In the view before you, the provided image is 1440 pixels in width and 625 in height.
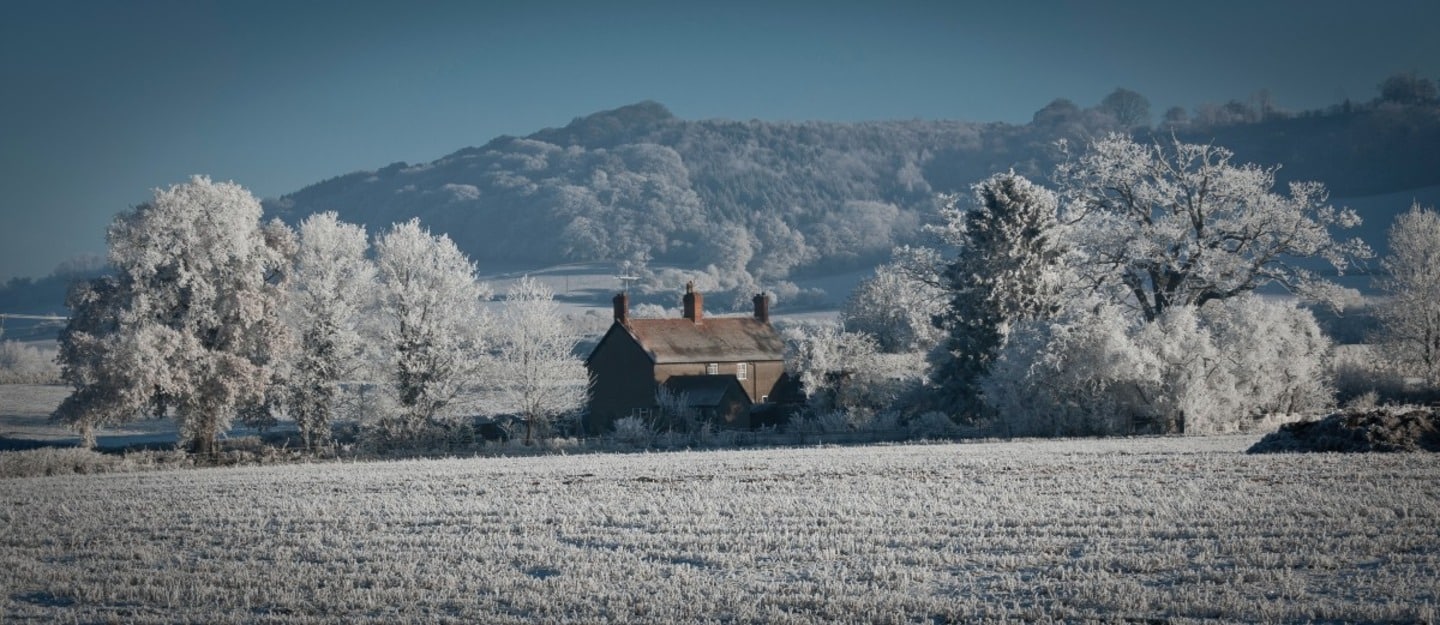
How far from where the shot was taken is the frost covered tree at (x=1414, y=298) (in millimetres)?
70438

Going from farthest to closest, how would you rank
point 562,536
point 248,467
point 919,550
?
point 248,467 → point 562,536 → point 919,550

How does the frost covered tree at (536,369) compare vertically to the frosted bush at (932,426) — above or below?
above

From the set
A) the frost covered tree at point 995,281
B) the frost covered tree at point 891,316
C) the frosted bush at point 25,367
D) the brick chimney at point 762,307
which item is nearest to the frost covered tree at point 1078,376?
the frost covered tree at point 995,281

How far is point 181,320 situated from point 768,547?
36.8m

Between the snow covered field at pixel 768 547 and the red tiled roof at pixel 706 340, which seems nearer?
the snow covered field at pixel 768 547

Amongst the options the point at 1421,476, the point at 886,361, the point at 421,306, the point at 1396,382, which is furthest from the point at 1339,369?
the point at 421,306

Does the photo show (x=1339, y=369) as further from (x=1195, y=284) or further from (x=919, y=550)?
(x=919, y=550)

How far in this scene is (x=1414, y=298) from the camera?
73.4 meters

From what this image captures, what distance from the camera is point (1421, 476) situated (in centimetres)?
2597

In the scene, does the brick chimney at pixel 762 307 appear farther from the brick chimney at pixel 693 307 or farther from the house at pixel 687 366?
the brick chimney at pixel 693 307

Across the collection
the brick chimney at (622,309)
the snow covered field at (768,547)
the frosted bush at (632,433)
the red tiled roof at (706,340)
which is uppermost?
the brick chimney at (622,309)

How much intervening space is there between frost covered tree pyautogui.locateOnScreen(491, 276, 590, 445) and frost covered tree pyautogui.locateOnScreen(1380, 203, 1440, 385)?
144 ft

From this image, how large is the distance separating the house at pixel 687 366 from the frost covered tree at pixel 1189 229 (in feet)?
71.8

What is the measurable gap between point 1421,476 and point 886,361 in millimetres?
46978
